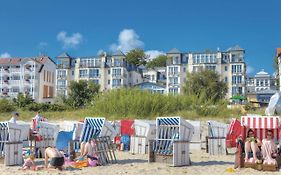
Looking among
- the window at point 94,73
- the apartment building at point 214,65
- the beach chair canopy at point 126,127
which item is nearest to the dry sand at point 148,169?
the beach chair canopy at point 126,127

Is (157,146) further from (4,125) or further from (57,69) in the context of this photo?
(57,69)

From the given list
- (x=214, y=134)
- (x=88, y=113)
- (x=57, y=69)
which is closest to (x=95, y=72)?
(x=57, y=69)

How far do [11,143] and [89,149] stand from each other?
6.84 feet

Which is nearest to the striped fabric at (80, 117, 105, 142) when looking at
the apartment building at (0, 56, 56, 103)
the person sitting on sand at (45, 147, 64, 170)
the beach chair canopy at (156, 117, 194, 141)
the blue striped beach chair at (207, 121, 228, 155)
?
the person sitting on sand at (45, 147, 64, 170)

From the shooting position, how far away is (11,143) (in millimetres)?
11305

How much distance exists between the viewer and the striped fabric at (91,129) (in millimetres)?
11875

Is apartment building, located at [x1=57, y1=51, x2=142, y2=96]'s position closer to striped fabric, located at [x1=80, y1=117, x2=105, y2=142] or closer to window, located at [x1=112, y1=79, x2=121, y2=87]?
window, located at [x1=112, y1=79, x2=121, y2=87]

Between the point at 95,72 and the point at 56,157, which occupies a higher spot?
the point at 95,72

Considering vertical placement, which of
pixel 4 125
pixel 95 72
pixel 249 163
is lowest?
pixel 249 163

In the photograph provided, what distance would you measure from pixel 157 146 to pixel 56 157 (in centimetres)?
308

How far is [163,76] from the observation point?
296ft

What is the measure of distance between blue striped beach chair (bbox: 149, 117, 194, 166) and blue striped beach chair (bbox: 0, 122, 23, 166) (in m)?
3.68

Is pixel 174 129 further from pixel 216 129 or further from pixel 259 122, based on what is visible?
pixel 216 129

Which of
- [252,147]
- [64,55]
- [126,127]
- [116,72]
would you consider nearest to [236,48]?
[116,72]
